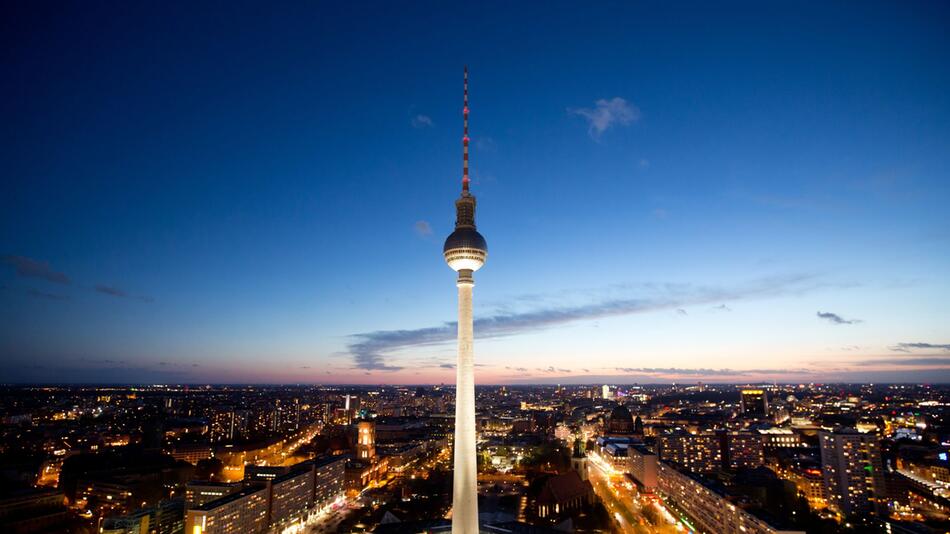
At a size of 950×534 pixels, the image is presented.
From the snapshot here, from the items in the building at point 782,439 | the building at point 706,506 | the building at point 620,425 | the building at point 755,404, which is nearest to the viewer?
the building at point 706,506

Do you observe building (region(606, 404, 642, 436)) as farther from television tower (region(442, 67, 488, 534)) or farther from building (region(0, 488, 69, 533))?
building (region(0, 488, 69, 533))

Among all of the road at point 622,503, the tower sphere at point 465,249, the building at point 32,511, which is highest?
the tower sphere at point 465,249

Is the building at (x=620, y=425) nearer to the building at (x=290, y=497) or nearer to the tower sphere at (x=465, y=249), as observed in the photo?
the building at (x=290, y=497)

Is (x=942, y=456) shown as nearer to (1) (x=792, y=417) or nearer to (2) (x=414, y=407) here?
(1) (x=792, y=417)

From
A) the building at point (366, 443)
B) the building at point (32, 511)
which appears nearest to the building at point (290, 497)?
the building at point (32, 511)

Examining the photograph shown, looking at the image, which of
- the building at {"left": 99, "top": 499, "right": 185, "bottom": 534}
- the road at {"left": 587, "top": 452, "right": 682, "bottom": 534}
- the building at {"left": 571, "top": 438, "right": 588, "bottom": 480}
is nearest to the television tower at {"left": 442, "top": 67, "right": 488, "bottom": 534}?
the road at {"left": 587, "top": 452, "right": 682, "bottom": 534}

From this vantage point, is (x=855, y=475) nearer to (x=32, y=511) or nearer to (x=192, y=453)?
(x=32, y=511)
